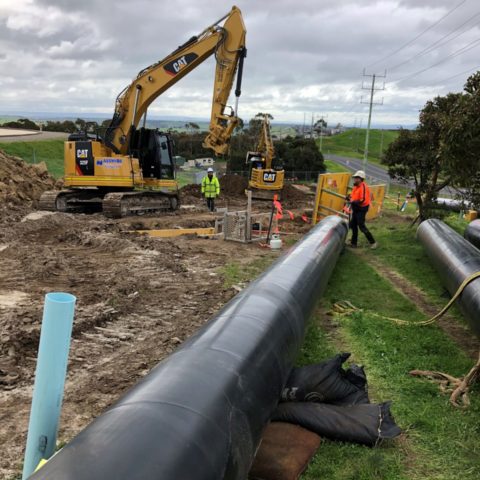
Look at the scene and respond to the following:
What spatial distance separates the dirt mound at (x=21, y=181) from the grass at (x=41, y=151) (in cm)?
1007

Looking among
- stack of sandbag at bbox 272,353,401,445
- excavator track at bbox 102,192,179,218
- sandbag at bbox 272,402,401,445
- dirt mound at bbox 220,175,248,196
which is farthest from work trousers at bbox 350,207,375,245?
dirt mound at bbox 220,175,248,196

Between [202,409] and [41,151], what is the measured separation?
37.5 meters

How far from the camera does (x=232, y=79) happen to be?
1700cm

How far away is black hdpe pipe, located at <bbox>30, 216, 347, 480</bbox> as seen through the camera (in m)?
2.20

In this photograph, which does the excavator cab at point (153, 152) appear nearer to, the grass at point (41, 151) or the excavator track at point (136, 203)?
the excavator track at point (136, 203)

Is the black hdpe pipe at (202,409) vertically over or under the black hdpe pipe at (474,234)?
over

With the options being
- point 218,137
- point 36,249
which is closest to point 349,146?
point 218,137

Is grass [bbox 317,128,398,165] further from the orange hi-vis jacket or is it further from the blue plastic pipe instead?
the blue plastic pipe

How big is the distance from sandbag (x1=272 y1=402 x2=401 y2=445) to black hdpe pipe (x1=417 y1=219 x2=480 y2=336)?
2544mm

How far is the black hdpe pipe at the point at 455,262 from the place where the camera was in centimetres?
629

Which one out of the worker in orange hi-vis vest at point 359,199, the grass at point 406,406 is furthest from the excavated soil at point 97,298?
the worker in orange hi-vis vest at point 359,199

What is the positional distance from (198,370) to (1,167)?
61.3 feet

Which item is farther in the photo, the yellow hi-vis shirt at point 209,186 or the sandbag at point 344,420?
the yellow hi-vis shirt at point 209,186

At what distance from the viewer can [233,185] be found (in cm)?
2861
